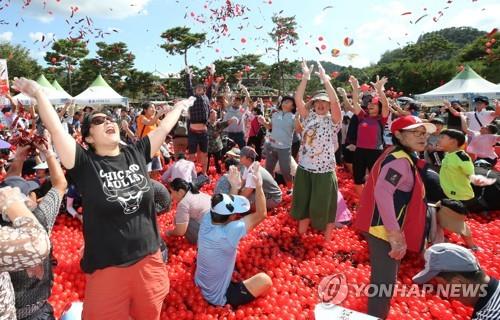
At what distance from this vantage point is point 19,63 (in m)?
45.2

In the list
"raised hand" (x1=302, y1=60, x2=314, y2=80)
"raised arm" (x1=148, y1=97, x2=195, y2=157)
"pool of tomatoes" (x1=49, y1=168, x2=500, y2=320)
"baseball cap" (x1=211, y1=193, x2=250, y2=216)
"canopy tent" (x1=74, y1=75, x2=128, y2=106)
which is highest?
"canopy tent" (x1=74, y1=75, x2=128, y2=106)

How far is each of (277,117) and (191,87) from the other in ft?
6.38

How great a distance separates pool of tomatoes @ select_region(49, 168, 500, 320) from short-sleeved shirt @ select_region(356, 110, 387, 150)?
154cm

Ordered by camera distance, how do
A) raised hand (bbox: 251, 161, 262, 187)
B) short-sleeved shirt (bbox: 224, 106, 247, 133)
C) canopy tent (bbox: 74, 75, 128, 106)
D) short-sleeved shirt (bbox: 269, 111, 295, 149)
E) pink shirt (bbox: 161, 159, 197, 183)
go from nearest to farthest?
raised hand (bbox: 251, 161, 262, 187), pink shirt (bbox: 161, 159, 197, 183), short-sleeved shirt (bbox: 269, 111, 295, 149), short-sleeved shirt (bbox: 224, 106, 247, 133), canopy tent (bbox: 74, 75, 128, 106)

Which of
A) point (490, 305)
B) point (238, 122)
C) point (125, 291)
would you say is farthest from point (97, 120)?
point (238, 122)

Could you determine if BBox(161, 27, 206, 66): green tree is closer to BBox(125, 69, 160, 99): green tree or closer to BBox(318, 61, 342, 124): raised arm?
BBox(125, 69, 160, 99): green tree

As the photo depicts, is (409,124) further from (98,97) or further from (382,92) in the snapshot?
(98,97)

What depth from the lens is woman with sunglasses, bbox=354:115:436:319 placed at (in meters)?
2.99

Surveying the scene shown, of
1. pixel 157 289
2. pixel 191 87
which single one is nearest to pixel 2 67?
pixel 191 87

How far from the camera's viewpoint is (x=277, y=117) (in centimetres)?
694

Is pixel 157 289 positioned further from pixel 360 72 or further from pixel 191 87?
pixel 360 72

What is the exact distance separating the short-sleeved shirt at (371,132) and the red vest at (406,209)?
3.07 metres

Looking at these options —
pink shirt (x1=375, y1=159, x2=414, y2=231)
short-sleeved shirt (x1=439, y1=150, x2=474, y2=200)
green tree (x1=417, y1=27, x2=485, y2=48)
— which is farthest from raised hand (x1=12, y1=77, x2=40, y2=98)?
green tree (x1=417, y1=27, x2=485, y2=48)

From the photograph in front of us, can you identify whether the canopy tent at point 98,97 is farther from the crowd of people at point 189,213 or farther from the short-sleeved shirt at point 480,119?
the short-sleeved shirt at point 480,119
